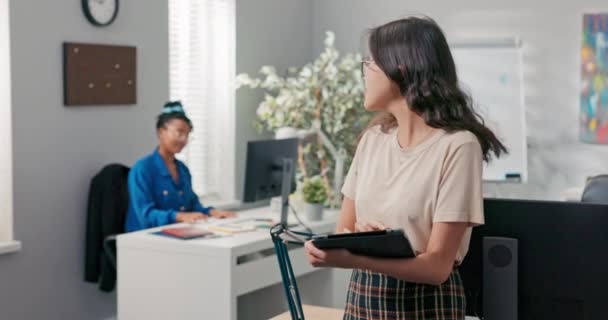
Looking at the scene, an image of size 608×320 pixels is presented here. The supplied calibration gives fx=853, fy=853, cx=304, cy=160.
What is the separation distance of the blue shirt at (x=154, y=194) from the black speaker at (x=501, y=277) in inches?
100

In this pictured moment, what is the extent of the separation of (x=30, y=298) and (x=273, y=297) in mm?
1196

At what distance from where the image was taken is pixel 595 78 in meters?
5.61

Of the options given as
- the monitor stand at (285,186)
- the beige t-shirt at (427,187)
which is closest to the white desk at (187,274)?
the monitor stand at (285,186)

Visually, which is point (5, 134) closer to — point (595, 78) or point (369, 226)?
point (369, 226)

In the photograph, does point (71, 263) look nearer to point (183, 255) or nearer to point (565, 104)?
point (183, 255)

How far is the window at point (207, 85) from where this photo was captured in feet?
17.2

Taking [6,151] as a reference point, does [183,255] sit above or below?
below

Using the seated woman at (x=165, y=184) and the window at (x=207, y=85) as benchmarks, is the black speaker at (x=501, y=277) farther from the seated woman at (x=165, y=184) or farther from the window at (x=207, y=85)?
the window at (x=207, y=85)

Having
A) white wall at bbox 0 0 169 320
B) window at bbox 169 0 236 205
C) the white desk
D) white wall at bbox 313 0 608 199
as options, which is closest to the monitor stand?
the white desk

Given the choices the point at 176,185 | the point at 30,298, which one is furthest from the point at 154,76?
the point at 30,298

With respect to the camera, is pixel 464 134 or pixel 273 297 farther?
pixel 273 297

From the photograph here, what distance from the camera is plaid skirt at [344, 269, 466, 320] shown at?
1759mm

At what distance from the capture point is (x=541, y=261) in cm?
183

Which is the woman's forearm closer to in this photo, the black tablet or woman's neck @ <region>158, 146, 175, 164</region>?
the black tablet
